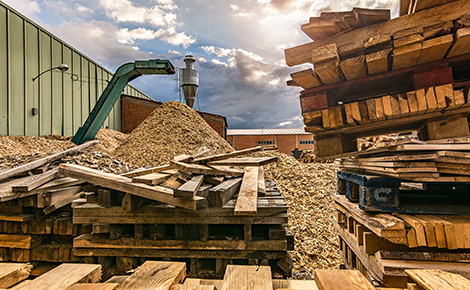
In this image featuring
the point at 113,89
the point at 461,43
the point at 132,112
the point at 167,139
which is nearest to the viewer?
the point at 461,43

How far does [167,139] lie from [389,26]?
9.09 metres

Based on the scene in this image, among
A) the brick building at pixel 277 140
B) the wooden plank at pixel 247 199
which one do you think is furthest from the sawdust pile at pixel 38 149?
the brick building at pixel 277 140

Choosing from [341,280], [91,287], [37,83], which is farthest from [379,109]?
[37,83]

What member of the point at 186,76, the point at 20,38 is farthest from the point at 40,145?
the point at 186,76

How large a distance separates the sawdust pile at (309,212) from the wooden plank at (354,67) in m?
2.66

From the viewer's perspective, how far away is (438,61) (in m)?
2.51

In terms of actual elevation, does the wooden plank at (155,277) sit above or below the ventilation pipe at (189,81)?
below

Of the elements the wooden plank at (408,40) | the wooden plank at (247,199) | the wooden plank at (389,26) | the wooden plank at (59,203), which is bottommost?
the wooden plank at (59,203)

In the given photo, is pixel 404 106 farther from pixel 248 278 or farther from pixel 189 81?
pixel 189 81

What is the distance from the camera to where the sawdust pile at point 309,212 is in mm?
4191

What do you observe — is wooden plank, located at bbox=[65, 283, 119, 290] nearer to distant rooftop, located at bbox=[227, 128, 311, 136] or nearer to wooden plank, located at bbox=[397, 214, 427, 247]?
wooden plank, located at bbox=[397, 214, 427, 247]

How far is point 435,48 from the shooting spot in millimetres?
2379

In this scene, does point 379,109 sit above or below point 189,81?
below

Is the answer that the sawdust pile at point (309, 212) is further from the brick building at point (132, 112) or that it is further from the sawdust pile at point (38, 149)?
the brick building at point (132, 112)
